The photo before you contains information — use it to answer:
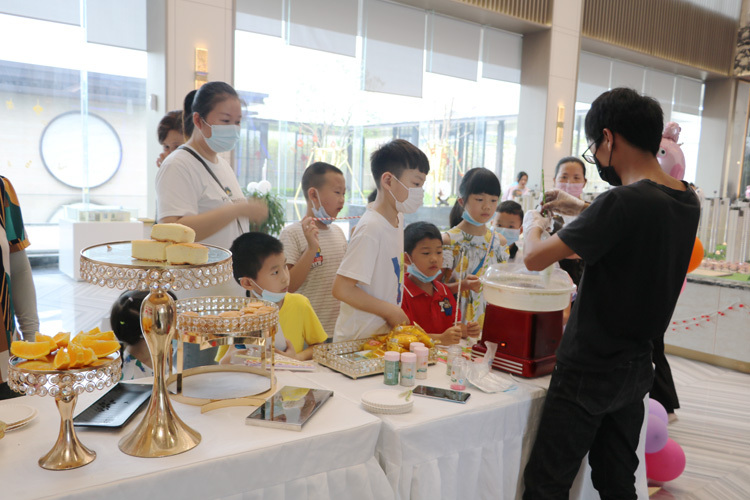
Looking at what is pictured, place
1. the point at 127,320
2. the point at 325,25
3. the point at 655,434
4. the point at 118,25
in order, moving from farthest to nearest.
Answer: the point at 325,25 → the point at 118,25 → the point at 655,434 → the point at 127,320

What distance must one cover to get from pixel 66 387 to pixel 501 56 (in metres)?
7.45

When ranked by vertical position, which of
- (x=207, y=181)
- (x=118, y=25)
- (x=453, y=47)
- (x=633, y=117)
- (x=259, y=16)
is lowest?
(x=207, y=181)

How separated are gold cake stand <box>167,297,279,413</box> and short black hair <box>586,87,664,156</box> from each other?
3.50 feet

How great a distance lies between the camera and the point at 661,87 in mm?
9797

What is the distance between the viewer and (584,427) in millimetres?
1609

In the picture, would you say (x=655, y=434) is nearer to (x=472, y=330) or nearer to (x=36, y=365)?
(x=472, y=330)

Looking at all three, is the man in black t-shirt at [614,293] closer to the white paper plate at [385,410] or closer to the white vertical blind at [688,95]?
the white paper plate at [385,410]

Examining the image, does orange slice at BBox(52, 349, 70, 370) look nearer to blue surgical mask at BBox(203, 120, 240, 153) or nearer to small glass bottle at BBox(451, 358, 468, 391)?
small glass bottle at BBox(451, 358, 468, 391)

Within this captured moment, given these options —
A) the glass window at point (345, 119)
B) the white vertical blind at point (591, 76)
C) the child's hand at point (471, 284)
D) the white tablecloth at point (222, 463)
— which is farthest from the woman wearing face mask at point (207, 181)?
Result: the white vertical blind at point (591, 76)

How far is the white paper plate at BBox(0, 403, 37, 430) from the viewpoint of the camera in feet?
3.90

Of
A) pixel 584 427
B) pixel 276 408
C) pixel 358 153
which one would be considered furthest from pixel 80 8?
pixel 584 427

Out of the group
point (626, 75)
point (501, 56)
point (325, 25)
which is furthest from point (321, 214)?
point (626, 75)

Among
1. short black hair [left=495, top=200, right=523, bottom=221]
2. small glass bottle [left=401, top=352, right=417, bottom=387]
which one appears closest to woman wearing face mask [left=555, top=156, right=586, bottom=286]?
short black hair [left=495, top=200, right=523, bottom=221]

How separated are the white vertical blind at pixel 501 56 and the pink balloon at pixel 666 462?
580 cm
